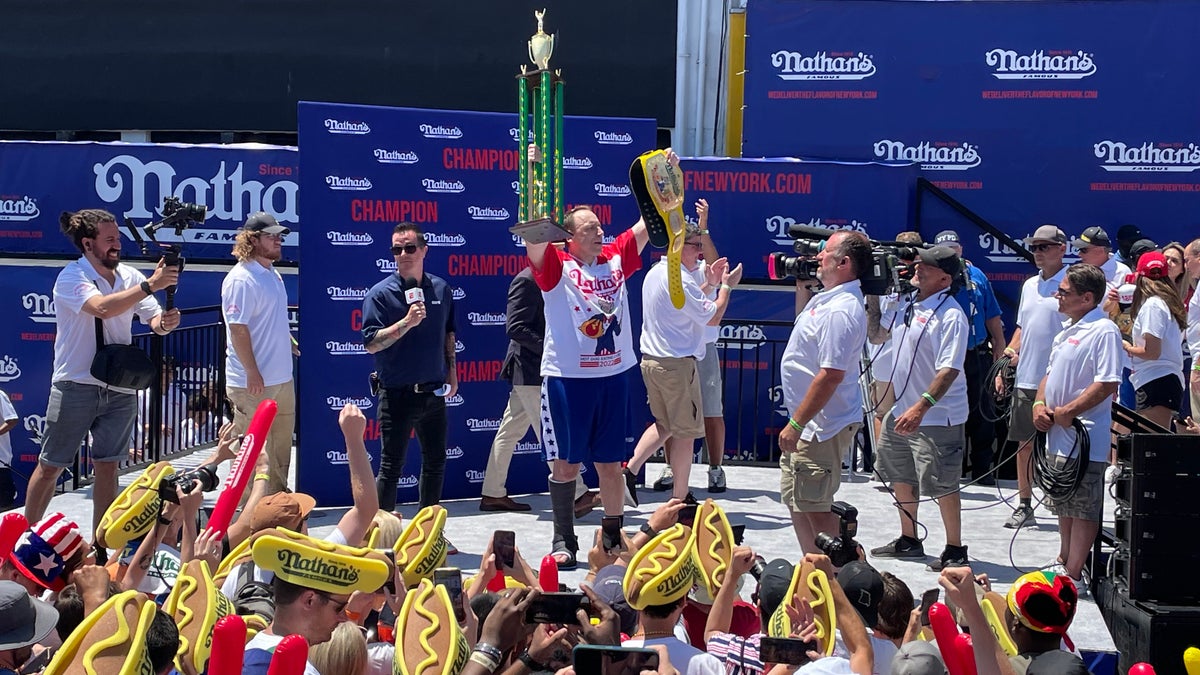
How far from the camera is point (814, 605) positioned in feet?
12.7

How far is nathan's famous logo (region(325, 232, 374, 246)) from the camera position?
816 cm

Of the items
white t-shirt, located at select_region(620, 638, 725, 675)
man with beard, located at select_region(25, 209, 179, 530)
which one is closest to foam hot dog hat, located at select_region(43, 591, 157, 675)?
white t-shirt, located at select_region(620, 638, 725, 675)

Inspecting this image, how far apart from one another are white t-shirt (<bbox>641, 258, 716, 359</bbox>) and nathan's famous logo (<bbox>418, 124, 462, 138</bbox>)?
150cm

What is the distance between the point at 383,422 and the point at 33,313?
5.26 metres

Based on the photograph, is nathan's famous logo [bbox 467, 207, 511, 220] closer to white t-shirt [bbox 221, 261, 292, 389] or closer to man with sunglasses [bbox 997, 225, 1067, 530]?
white t-shirt [bbox 221, 261, 292, 389]

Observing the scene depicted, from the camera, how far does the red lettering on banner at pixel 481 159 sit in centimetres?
842

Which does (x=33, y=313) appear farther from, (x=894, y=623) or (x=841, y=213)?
(x=894, y=623)

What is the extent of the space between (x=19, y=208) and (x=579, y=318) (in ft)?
25.1

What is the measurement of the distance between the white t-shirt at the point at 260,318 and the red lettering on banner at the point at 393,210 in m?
0.72

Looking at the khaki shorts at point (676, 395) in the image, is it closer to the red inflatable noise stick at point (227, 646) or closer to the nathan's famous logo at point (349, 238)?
the nathan's famous logo at point (349, 238)

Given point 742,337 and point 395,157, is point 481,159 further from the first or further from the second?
point 742,337

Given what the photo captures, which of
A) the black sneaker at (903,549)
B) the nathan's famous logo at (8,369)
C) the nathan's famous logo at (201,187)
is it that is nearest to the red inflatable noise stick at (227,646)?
the black sneaker at (903,549)

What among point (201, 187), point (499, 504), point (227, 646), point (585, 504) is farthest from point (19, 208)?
point (227, 646)

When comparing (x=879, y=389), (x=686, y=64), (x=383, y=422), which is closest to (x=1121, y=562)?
(x=879, y=389)
